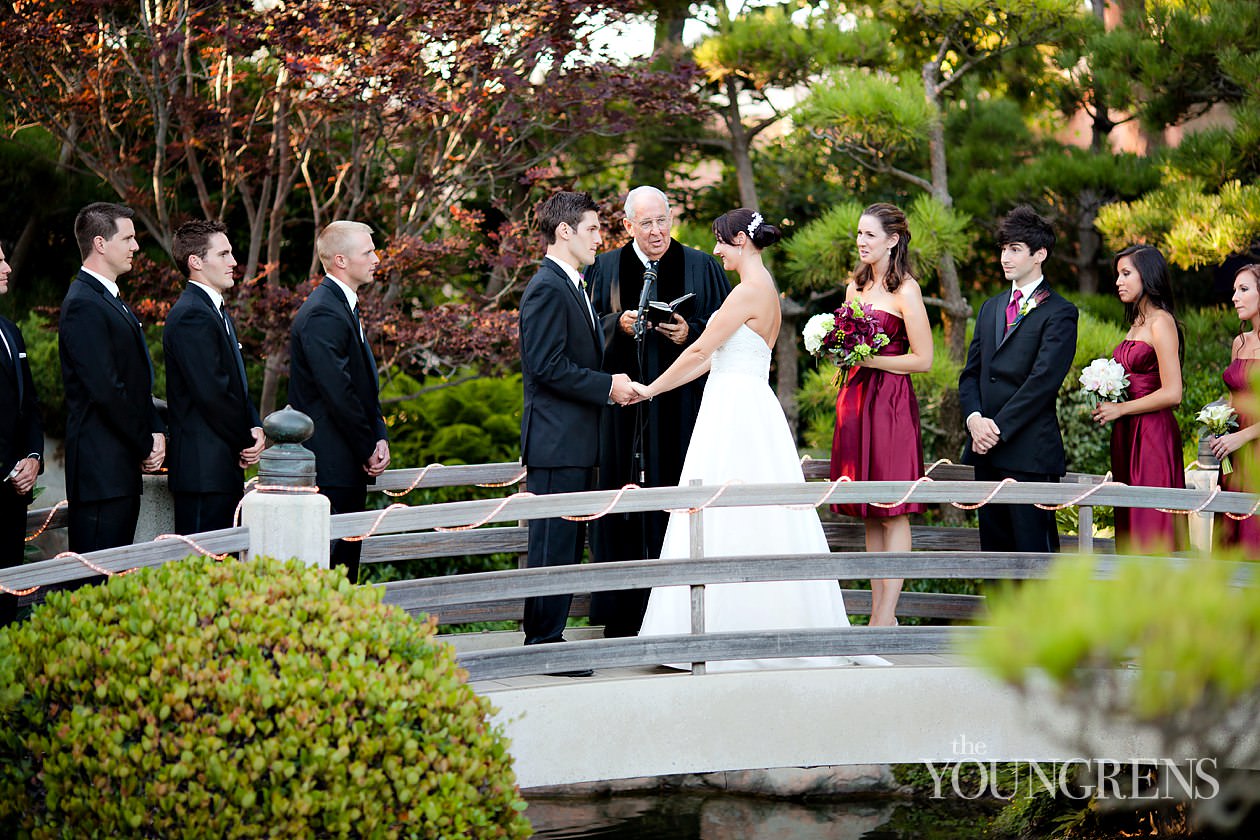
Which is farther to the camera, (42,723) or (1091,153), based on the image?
(1091,153)

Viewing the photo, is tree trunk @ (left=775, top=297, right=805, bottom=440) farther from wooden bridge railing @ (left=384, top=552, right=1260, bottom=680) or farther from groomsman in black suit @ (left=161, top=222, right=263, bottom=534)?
groomsman in black suit @ (left=161, top=222, right=263, bottom=534)

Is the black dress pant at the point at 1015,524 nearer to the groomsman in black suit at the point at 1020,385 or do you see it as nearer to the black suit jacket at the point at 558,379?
the groomsman in black suit at the point at 1020,385

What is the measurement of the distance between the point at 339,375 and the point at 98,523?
1106 mm

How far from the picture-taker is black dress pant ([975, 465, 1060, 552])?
6137mm

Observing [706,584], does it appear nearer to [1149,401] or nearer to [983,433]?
[983,433]

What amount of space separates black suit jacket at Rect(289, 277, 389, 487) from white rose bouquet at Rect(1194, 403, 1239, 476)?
3.84 metres

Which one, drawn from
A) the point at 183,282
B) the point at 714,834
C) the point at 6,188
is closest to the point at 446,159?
the point at 183,282

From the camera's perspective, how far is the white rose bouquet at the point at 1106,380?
6270mm

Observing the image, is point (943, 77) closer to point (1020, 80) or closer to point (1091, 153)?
point (1020, 80)

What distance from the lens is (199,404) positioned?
558cm

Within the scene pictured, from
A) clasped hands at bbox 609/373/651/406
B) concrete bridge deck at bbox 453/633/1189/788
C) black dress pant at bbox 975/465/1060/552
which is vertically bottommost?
concrete bridge deck at bbox 453/633/1189/788

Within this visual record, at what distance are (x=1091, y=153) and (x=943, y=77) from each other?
210cm

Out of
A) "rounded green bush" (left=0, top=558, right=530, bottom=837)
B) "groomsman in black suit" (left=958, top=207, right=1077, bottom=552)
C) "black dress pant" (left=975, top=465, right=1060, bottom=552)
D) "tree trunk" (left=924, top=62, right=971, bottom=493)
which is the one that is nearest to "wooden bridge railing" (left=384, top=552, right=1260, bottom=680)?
"black dress pant" (left=975, top=465, right=1060, bottom=552)

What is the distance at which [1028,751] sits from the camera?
18.6 feet
